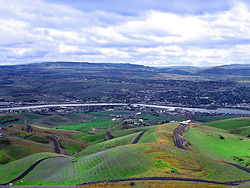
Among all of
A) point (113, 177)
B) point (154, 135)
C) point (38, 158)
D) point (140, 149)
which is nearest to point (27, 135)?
point (38, 158)

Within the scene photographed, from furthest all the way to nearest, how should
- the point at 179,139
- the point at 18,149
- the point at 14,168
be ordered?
the point at 18,149 < the point at 179,139 < the point at 14,168

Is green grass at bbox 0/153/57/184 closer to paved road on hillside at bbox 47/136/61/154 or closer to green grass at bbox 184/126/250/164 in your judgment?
paved road on hillside at bbox 47/136/61/154

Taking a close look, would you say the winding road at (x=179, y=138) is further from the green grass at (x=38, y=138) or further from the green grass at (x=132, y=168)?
the green grass at (x=38, y=138)

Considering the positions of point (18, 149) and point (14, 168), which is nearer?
point (14, 168)

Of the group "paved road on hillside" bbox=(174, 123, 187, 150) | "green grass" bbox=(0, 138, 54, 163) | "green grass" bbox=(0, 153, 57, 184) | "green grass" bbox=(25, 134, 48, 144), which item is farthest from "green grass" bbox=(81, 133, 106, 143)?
"green grass" bbox=(0, 153, 57, 184)

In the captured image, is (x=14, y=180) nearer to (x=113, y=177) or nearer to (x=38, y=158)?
(x=38, y=158)

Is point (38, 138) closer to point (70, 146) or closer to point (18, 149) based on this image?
point (70, 146)

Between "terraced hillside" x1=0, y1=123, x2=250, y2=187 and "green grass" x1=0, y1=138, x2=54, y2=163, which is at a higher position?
"terraced hillside" x1=0, y1=123, x2=250, y2=187

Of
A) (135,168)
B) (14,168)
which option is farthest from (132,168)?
(14,168)

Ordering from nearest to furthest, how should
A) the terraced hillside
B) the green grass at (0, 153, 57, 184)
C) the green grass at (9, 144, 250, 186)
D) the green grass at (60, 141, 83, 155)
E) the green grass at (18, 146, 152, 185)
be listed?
the terraced hillside, the green grass at (9, 144, 250, 186), the green grass at (18, 146, 152, 185), the green grass at (0, 153, 57, 184), the green grass at (60, 141, 83, 155)
